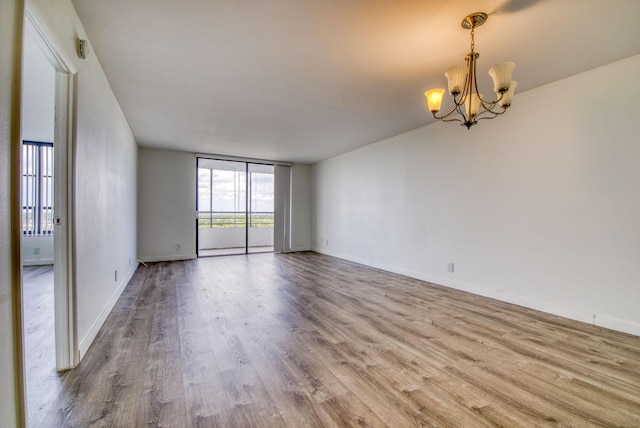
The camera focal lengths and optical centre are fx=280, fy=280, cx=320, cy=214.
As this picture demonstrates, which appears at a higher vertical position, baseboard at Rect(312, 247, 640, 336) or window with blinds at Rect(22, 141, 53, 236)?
window with blinds at Rect(22, 141, 53, 236)

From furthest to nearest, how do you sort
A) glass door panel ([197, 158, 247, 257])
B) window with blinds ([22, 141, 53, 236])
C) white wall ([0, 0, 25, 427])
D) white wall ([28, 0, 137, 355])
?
glass door panel ([197, 158, 247, 257]) < window with blinds ([22, 141, 53, 236]) < white wall ([28, 0, 137, 355]) < white wall ([0, 0, 25, 427])

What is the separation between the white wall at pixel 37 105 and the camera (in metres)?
2.53

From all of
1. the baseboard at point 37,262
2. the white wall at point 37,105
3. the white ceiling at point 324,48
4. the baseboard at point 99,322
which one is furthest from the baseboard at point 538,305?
the baseboard at point 37,262

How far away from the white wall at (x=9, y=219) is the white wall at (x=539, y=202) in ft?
13.1

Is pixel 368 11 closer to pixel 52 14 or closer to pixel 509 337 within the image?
pixel 52 14

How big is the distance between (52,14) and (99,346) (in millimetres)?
2195

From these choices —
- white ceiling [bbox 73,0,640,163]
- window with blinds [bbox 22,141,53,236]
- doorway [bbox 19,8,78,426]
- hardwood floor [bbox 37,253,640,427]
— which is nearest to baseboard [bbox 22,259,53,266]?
window with blinds [bbox 22,141,53,236]

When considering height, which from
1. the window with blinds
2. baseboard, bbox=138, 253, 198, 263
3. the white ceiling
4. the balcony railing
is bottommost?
baseboard, bbox=138, 253, 198, 263

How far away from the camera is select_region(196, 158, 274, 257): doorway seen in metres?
7.87

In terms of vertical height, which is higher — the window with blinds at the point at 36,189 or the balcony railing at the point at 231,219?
the window with blinds at the point at 36,189

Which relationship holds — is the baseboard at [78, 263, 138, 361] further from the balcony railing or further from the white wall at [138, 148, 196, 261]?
the balcony railing

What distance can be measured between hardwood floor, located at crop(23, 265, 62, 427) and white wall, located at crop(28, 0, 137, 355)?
9.1 inches

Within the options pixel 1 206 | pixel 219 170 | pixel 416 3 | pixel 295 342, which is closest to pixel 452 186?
pixel 416 3

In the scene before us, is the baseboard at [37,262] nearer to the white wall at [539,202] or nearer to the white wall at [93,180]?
the white wall at [93,180]
